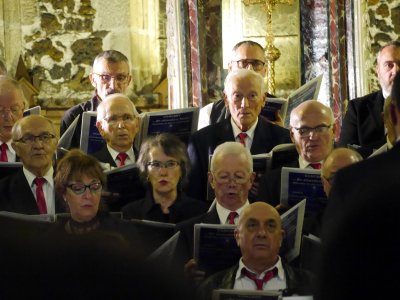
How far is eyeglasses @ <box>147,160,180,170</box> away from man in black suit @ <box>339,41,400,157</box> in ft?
4.09

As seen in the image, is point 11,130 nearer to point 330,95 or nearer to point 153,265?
point 330,95

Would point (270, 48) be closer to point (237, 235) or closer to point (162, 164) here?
point (162, 164)

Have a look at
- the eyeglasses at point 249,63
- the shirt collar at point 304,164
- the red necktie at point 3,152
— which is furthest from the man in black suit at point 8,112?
the shirt collar at point 304,164

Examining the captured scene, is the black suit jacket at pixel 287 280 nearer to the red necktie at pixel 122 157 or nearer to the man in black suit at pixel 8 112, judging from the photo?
the red necktie at pixel 122 157

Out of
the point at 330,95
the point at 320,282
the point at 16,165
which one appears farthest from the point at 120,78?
the point at 320,282

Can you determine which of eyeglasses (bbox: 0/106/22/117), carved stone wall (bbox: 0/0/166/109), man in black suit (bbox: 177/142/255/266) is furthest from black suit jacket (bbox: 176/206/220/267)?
carved stone wall (bbox: 0/0/166/109)

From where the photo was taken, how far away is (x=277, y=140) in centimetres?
484

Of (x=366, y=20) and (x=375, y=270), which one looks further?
(x=366, y=20)

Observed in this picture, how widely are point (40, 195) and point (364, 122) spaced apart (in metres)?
1.89

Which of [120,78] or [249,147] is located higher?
[120,78]

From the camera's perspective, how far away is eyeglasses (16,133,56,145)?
4.32 meters

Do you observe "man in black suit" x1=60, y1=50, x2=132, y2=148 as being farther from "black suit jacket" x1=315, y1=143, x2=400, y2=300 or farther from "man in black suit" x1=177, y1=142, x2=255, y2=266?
"black suit jacket" x1=315, y1=143, x2=400, y2=300

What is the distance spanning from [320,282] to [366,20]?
6340 mm

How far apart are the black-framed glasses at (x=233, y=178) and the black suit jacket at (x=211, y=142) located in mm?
492
